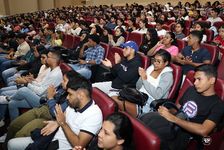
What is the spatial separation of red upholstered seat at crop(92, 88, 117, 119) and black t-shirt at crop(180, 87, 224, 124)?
2.04ft

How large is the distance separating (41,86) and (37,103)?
0.24 m

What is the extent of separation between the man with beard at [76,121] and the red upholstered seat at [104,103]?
1.9 inches

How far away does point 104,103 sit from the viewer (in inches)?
74.8

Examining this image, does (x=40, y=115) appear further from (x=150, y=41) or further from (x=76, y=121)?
(x=150, y=41)

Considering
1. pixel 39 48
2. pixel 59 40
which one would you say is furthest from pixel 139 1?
pixel 39 48

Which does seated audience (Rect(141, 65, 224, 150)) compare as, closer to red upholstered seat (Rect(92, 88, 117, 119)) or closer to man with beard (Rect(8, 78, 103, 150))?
red upholstered seat (Rect(92, 88, 117, 119))

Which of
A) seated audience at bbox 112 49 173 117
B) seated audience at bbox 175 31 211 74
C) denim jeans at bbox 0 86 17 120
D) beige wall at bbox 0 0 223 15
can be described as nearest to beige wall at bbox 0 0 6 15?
beige wall at bbox 0 0 223 15

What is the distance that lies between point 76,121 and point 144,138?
2.05 ft

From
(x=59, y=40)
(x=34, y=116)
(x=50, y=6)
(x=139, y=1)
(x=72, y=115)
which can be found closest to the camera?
(x=72, y=115)

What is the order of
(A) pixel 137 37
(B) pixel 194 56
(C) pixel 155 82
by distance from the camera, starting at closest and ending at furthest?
(C) pixel 155 82
(B) pixel 194 56
(A) pixel 137 37

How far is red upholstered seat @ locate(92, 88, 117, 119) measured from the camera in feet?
5.98

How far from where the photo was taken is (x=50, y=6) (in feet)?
61.5

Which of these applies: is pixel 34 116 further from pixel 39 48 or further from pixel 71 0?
pixel 71 0

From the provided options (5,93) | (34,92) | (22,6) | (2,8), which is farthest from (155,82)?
(22,6)
